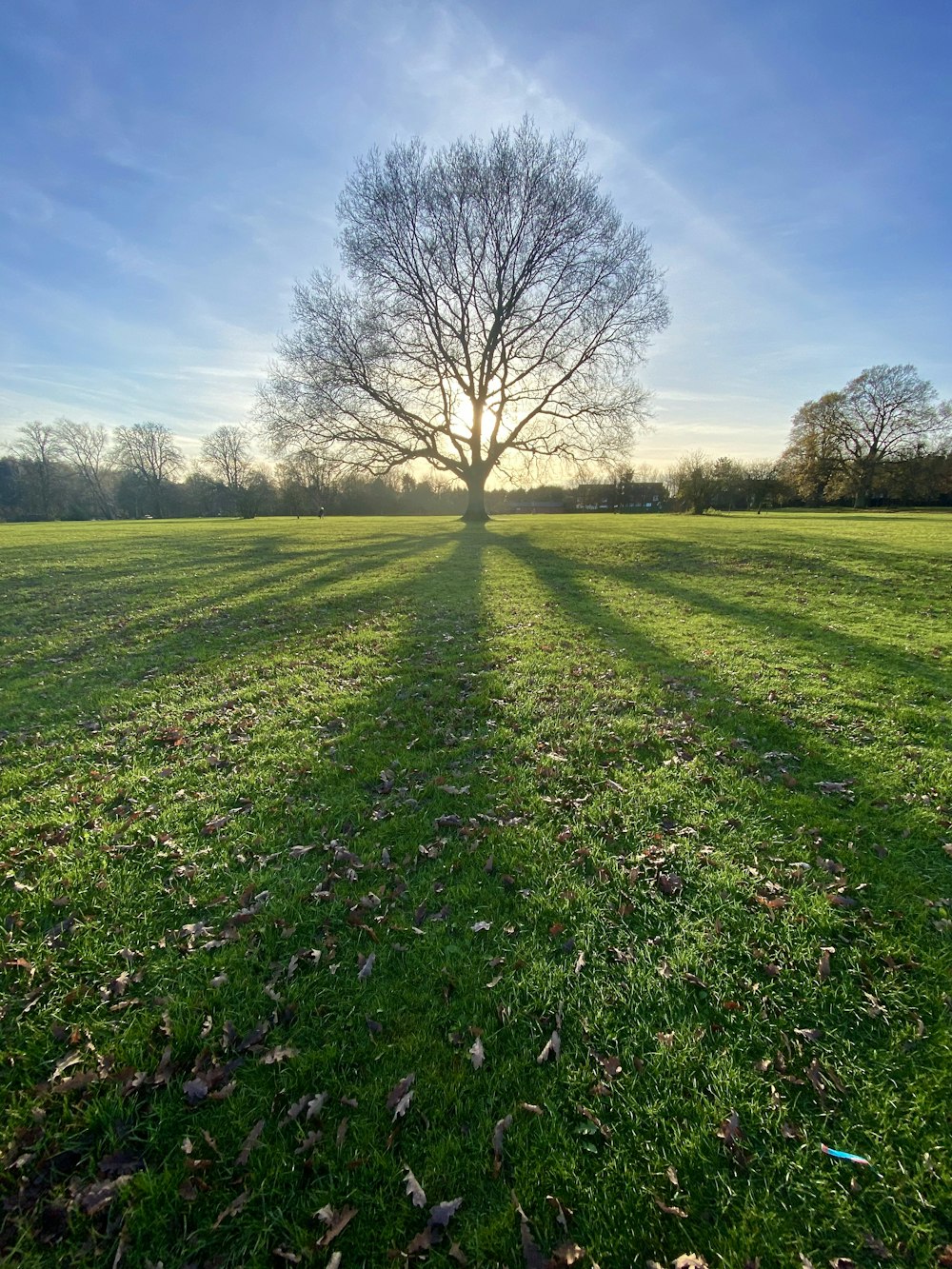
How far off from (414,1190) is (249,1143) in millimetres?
780

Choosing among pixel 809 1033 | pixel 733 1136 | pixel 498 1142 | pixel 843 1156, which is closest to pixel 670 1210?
pixel 733 1136

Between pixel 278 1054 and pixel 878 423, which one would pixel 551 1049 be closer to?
pixel 278 1054

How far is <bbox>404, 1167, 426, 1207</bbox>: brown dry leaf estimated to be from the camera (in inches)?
81.9

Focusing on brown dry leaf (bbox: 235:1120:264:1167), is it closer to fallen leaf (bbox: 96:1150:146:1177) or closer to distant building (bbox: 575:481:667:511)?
fallen leaf (bbox: 96:1150:146:1177)

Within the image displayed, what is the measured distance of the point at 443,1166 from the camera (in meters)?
2.19

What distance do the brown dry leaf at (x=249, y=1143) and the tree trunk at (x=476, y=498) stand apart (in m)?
33.1

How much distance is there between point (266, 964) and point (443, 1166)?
4.97 feet

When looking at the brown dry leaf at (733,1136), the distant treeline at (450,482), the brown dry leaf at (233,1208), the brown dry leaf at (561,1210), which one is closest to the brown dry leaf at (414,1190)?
the brown dry leaf at (561,1210)

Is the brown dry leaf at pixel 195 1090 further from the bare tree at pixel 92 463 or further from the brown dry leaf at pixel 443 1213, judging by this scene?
the bare tree at pixel 92 463

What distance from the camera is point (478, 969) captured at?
3113mm

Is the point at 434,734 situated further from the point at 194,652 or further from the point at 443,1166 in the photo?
the point at 194,652

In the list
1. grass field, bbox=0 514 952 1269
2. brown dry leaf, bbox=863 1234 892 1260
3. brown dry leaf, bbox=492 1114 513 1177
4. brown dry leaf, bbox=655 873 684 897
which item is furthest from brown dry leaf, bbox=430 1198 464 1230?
brown dry leaf, bbox=655 873 684 897

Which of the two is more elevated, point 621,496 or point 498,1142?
point 621,496

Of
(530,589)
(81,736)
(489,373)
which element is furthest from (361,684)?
(489,373)
